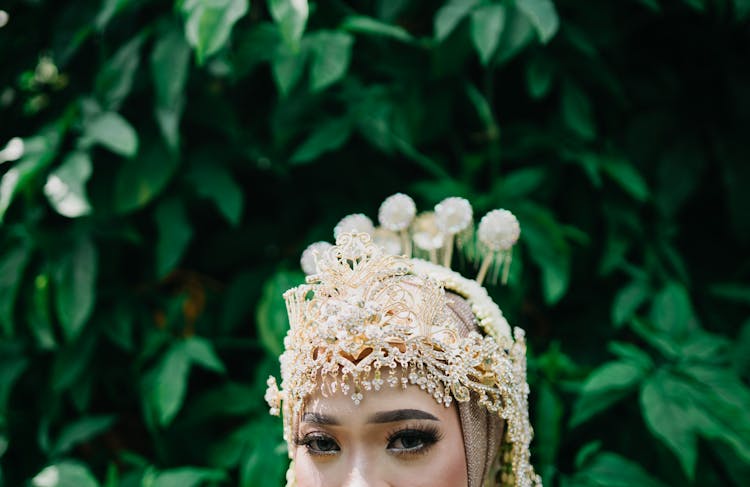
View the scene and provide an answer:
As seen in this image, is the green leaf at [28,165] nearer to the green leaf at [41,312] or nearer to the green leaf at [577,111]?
the green leaf at [41,312]

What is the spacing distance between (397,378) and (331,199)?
1136 millimetres

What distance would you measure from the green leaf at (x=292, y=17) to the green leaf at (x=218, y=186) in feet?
2.11

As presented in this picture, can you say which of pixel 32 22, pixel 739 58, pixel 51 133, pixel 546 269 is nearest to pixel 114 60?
pixel 51 133

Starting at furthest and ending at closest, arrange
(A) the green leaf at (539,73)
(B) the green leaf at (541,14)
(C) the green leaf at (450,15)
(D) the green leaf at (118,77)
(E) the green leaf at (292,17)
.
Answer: (A) the green leaf at (539,73) < (D) the green leaf at (118,77) < (C) the green leaf at (450,15) < (B) the green leaf at (541,14) < (E) the green leaf at (292,17)

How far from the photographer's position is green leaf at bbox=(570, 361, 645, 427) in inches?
79.1

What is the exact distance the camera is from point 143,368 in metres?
2.64

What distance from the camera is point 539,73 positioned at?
235cm

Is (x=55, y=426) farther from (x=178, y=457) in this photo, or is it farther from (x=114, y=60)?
(x=114, y=60)

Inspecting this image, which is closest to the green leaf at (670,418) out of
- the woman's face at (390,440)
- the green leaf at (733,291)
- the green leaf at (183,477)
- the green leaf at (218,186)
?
the green leaf at (733,291)

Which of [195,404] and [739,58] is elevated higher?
[739,58]

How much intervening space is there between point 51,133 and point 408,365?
1.38 meters

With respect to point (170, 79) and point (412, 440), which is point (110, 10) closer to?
point (170, 79)

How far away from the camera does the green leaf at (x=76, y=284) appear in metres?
2.23

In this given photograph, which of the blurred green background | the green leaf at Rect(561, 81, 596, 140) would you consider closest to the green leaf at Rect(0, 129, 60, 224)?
the blurred green background
